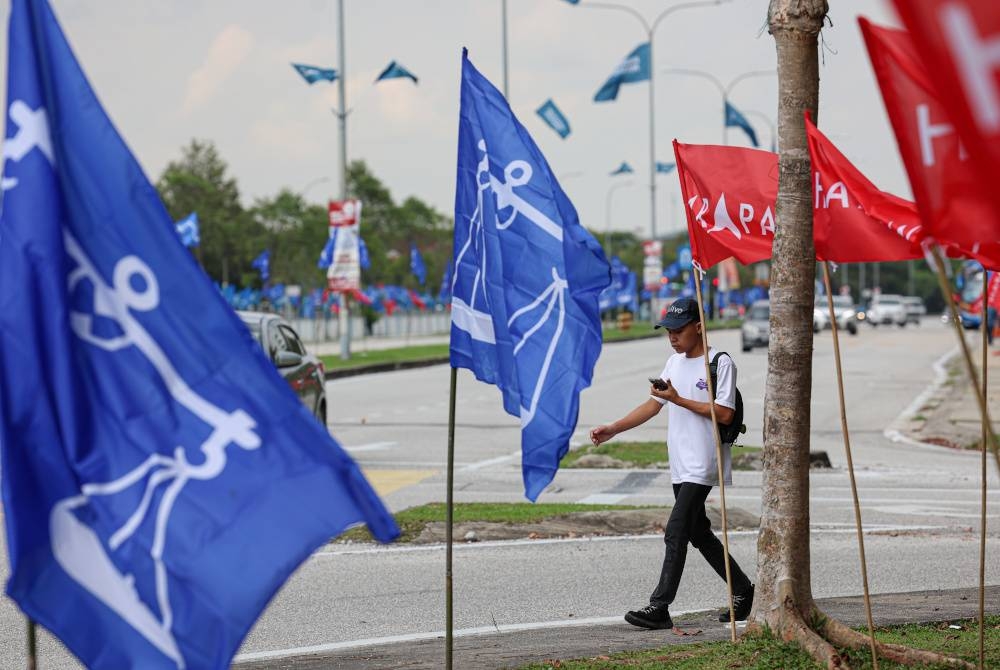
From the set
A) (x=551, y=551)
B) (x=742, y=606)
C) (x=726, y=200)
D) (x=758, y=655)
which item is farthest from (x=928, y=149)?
(x=551, y=551)

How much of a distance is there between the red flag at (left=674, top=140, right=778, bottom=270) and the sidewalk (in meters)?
1.80

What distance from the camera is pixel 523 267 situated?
6516 mm

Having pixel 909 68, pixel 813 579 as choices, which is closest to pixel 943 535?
pixel 813 579

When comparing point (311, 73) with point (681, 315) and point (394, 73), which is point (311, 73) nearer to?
point (394, 73)

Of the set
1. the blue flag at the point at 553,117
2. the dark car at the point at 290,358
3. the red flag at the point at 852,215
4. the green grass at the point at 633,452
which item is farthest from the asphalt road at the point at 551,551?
the blue flag at the point at 553,117

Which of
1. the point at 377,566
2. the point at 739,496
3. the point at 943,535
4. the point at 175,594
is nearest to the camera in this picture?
the point at 175,594

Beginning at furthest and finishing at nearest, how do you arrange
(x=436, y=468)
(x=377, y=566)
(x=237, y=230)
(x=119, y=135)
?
(x=237, y=230) < (x=436, y=468) < (x=377, y=566) < (x=119, y=135)

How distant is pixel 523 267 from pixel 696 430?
185 centimetres

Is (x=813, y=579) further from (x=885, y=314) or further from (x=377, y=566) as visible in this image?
(x=885, y=314)

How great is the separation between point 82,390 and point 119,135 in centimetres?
71

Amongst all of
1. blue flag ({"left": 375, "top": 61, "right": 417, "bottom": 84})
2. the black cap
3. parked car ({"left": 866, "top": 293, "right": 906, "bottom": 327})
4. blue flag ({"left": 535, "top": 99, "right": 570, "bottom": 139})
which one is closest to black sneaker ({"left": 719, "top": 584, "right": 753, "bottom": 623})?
the black cap

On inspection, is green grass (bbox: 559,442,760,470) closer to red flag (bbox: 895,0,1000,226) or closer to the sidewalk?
the sidewalk

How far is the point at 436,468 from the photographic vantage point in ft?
55.8

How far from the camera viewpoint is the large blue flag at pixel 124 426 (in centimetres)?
407
